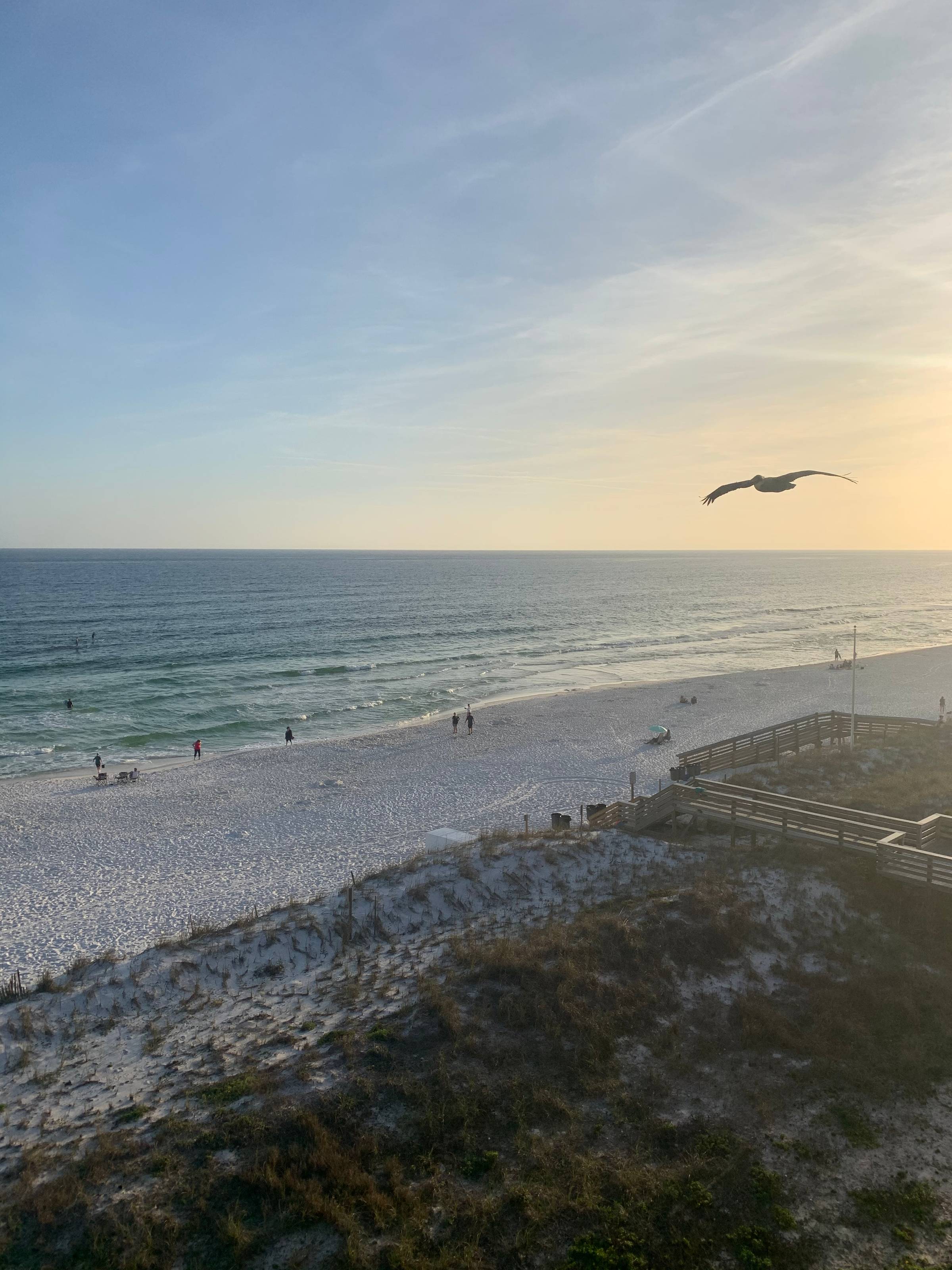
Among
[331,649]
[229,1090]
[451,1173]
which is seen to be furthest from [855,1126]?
[331,649]

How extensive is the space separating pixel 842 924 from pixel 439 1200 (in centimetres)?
973

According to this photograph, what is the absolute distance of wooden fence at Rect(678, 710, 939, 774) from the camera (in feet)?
93.3

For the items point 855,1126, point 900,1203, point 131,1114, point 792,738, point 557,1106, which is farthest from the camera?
point 792,738

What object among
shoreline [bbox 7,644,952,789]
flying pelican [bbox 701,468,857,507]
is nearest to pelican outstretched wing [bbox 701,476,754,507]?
flying pelican [bbox 701,468,857,507]

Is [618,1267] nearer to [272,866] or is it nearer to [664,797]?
[664,797]

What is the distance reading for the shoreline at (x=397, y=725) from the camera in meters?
37.1

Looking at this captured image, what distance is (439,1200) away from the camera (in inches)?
359

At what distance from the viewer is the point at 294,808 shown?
102 ft

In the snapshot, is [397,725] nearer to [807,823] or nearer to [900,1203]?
[807,823]

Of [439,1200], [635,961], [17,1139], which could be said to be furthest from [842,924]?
[17,1139]

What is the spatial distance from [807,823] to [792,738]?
14.1m

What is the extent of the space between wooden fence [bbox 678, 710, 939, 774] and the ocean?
77.0ft

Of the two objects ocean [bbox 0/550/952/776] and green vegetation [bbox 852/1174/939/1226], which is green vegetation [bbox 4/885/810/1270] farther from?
ocean [bbox 0/550/952/776]

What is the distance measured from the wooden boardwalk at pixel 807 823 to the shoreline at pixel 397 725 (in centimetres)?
2348
